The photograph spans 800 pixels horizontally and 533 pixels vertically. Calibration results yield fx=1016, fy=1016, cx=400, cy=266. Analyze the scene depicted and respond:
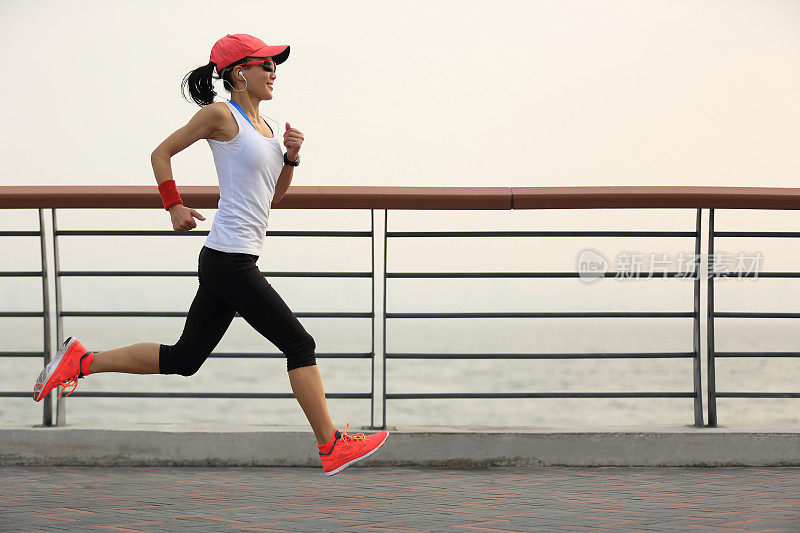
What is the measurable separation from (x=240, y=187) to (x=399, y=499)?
140 centimetres

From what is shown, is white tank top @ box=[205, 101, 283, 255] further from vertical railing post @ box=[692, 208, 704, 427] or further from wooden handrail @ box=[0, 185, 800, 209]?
vertical railing post @ box=[692, 208, 704, 427]

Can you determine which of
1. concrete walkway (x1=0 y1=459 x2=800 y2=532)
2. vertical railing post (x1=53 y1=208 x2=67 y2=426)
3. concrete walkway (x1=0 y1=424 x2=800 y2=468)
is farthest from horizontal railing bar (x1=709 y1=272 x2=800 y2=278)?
vertical railing post (x1=53 y1=208 x2=67 y2=426)

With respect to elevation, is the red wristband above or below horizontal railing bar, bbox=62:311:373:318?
above

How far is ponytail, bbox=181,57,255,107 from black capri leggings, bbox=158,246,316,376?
60 centimetres

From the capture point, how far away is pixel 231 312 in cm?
390

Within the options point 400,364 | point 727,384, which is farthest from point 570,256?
point 727,384

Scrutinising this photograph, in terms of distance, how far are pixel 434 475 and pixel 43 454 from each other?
1893 millimetres

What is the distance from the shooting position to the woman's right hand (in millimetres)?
3580

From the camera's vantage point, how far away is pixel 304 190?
14.9 feet

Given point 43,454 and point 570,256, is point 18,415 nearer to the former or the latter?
point 43,454

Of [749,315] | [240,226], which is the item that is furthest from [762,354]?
[240,226]

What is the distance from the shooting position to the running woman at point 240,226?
145 inches
